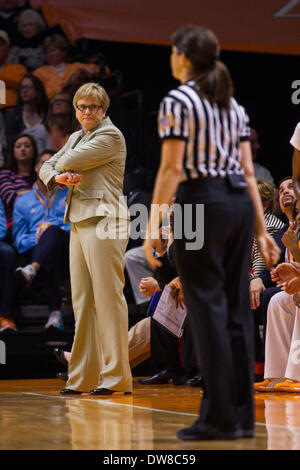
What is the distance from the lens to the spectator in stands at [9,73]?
23.8 ft

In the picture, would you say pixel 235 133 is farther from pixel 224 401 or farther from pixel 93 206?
pixel 93 206

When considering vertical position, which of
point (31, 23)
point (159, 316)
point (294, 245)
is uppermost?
point (31, 23)

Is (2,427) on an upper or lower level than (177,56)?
lower

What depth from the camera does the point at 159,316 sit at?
16.1 feet

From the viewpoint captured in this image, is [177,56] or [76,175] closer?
[177,56]

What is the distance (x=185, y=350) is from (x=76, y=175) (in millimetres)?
1472

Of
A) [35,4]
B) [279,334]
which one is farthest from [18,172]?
[279,334]

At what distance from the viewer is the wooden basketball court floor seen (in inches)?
97.4

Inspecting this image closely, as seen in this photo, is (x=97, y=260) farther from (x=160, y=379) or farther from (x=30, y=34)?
(x=30, y=34)

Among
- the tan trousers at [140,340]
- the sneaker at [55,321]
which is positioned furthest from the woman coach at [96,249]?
the sneaker at [55,321]

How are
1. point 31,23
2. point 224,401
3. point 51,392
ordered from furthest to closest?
point 31,23
point 51,392
point 224,401

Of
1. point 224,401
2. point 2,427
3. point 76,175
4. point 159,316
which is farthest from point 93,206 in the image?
point 224,401

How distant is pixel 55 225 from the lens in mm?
6059
